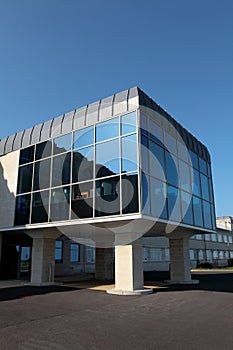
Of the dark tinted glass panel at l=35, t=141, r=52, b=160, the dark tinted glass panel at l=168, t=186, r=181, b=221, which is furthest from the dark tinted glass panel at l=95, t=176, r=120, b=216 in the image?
the dark tinted glass panel at l=35, t=141, r=52, b=160

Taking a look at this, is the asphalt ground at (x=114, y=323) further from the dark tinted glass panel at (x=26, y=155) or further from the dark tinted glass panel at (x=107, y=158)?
the dark tinted glass panel at (x=26, y=155)

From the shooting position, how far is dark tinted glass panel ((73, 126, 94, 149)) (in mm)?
15430

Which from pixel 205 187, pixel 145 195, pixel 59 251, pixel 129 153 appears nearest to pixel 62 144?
pixel 129 153

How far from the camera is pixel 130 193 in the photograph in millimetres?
13219

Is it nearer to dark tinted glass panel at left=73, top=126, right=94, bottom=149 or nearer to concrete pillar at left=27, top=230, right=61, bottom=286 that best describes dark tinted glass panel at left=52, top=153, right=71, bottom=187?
dark tinted glass panel at left=73, top=126, right=94, bottom=149

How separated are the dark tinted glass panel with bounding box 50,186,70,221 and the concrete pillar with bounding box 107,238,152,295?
336 centimetres

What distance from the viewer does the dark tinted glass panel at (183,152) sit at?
17125mm

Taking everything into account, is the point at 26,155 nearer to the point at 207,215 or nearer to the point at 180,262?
the point at 180,262

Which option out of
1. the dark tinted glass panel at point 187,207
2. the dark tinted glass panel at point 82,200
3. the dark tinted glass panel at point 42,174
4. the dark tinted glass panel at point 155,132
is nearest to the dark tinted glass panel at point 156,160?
the dark tinted glass panel at point 155,132

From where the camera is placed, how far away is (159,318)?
28.0 ft

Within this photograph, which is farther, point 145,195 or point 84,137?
point 84,137

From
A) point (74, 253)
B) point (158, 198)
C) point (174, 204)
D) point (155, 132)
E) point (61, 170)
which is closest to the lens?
point (158, 198)

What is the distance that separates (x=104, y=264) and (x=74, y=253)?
8.02 meters

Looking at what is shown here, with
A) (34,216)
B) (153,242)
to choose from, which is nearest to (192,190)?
(34,216)
